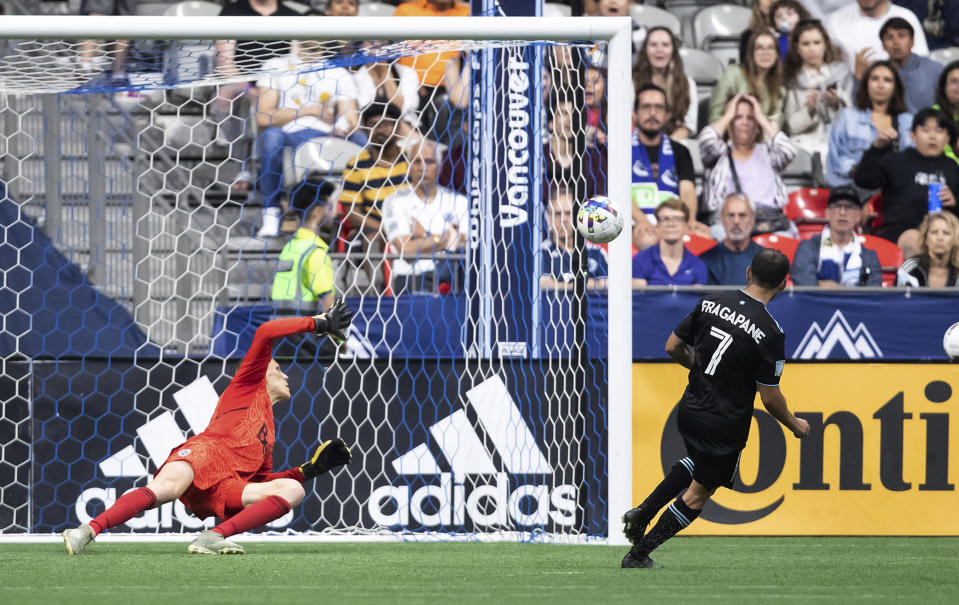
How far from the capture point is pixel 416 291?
338 inches

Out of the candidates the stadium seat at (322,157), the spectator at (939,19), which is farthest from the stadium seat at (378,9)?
the spectator at (939,19)

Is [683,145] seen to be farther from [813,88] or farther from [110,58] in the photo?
[110,58]

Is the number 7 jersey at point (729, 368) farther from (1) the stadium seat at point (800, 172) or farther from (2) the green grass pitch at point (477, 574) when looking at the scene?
(1) the stadium seat at point (800, 172)

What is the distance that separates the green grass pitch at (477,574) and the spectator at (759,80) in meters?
5.56

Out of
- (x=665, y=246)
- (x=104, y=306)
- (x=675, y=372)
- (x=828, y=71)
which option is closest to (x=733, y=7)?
(x=828, y=71)

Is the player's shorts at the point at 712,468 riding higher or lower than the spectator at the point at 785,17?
lower

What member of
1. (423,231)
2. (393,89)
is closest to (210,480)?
(423,231)

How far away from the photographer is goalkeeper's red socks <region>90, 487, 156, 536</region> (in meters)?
6.05

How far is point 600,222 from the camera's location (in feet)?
20.5

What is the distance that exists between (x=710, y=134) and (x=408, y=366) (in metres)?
4.89

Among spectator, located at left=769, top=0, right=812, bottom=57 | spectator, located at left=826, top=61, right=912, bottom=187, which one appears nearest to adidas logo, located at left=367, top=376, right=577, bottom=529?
spectator, located at left=826, top=61, right=912, bottom=187

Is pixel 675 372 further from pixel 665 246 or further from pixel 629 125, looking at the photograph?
pixel 665 246

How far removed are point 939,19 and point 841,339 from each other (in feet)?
16.2

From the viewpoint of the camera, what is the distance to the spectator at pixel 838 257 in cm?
1043
